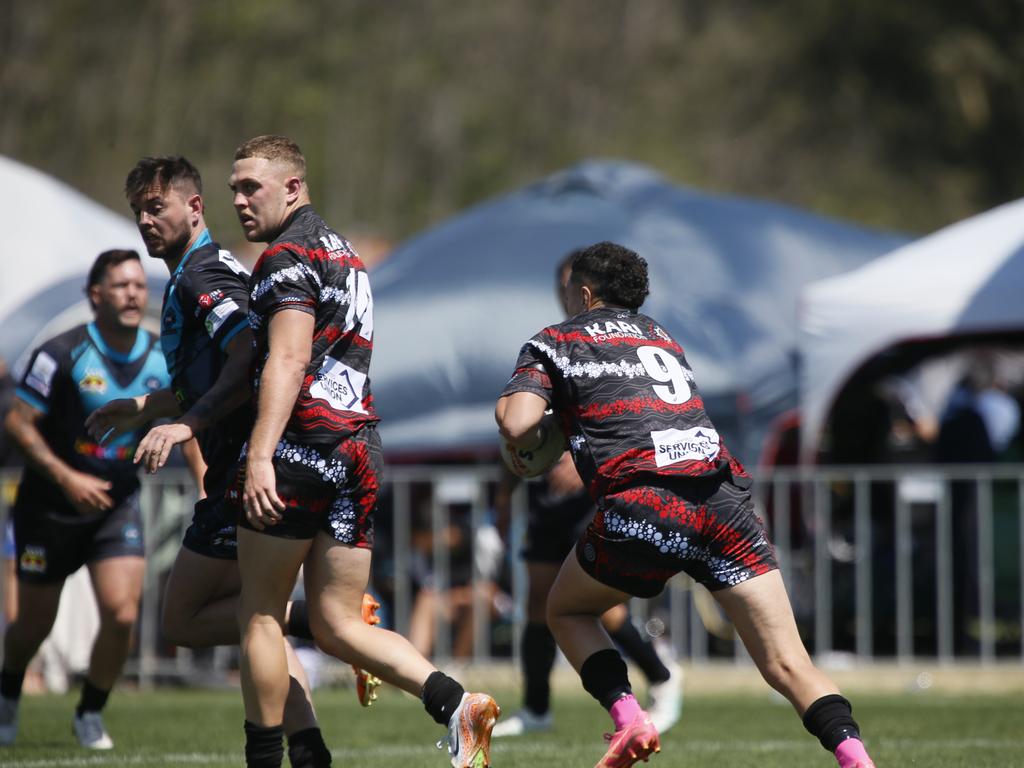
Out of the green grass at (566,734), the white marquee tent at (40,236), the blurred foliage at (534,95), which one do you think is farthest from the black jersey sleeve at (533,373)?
the blurred foliage at (534,95)

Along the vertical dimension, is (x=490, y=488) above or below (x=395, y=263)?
below

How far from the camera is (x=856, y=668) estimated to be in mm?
11188

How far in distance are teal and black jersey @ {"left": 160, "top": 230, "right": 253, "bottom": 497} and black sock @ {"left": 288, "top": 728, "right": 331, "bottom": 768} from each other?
87 centimetres

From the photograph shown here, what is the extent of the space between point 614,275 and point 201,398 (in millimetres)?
1427

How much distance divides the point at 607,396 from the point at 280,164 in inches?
51.5

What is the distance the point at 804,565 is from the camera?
1340 cm

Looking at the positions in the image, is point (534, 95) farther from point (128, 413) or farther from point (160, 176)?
point (128, 413)

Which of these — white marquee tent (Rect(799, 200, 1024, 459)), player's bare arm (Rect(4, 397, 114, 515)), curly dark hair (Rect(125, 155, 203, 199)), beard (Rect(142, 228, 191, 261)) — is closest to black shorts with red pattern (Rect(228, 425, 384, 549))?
beard (Rect(142, 228, 191, 261))

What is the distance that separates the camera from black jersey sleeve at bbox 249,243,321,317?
5047 millimetres

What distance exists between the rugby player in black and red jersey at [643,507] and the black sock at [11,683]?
139 inches

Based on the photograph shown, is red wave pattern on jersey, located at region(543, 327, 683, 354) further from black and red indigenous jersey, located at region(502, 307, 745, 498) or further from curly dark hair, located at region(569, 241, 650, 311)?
curly dark hair, located at region(569, 241, 650, 311)

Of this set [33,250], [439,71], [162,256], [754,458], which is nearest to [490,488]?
[754,458]

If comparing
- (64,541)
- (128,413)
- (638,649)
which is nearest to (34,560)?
(64,541)

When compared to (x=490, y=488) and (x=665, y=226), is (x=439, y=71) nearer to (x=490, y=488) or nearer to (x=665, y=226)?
(x=665, y=226)
